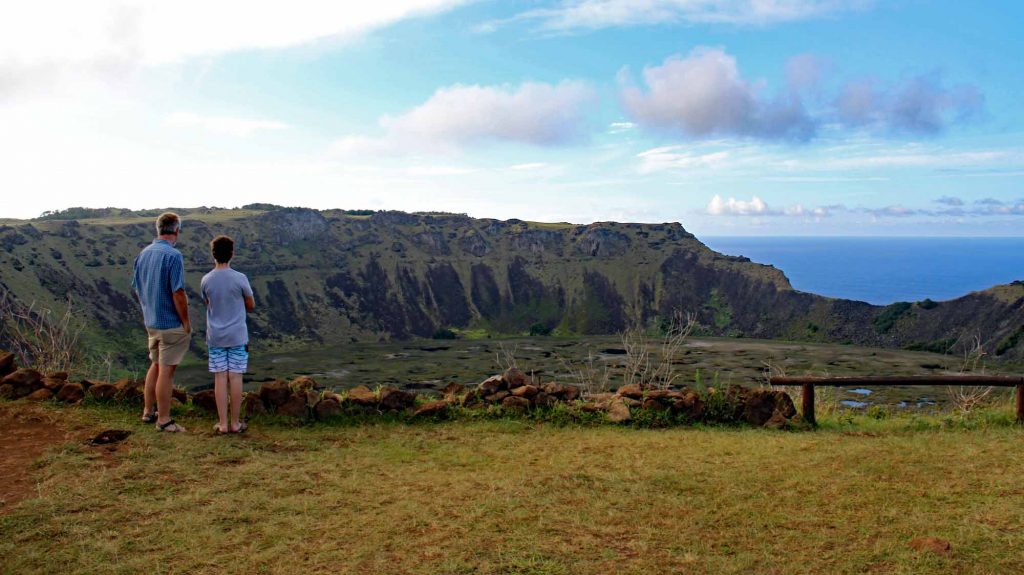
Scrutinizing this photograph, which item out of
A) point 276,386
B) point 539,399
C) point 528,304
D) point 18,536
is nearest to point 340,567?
point 18,536

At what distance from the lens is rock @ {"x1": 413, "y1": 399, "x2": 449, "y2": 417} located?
1000cm

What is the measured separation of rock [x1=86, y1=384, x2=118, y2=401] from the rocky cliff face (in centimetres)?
11227

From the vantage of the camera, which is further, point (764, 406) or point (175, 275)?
point (764, 406)

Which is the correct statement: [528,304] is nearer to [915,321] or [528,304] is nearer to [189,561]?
[915,321]

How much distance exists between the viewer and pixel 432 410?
396 inches

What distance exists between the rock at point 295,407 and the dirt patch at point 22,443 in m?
2.53

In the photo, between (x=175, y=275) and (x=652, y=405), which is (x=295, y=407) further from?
(x=652, y=405)

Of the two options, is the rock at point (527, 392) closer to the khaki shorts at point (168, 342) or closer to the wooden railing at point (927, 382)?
the wooden railing at point (927, 382)

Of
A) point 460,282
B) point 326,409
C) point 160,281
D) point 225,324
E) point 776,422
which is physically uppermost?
point 460,282

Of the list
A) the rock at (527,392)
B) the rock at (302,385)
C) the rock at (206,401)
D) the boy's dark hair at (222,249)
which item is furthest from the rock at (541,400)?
the boy's dark hair at (222,249)

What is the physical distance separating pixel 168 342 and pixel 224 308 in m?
0.81

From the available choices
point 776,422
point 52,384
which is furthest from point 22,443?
point 776,422

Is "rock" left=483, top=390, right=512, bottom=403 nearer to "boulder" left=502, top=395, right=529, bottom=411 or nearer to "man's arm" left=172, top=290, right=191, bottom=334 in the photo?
"boulder" left=502, top=395, right=529, bottom=411

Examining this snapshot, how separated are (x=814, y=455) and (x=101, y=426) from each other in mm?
9051
